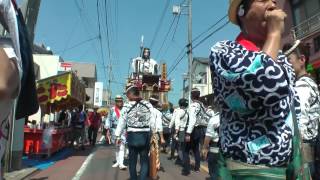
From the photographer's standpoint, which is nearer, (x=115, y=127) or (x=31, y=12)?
(x=31, y=12)

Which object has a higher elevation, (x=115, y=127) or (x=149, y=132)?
(x=115, y=127)

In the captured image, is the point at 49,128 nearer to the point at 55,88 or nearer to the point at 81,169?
the point at 55,88

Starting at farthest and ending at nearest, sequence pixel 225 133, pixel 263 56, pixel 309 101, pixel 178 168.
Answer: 1. pixel 178 168
2. pixel 309 101
3. pixel 225 133
4. pixel 263 56

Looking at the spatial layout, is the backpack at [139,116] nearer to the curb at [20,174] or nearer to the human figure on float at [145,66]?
the curb at [20,174]

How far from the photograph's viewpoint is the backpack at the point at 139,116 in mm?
7457

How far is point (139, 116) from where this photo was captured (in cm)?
749

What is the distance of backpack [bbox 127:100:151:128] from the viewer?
7457 millimetres

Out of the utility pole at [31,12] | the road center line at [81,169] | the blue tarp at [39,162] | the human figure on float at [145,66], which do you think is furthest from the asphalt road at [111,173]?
the human figure on float at [145,66]

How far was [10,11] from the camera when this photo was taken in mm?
1529

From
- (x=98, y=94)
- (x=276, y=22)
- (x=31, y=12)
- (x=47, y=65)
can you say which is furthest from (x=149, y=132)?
(x=98, y=94)

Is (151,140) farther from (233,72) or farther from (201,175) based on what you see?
(233,72)

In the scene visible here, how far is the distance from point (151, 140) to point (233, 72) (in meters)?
6.33

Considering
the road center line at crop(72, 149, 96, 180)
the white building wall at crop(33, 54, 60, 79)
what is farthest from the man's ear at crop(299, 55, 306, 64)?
the white building wall at crop(33, 54, 60, 79)

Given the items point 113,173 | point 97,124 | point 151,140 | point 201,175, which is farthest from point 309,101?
point 97,124
